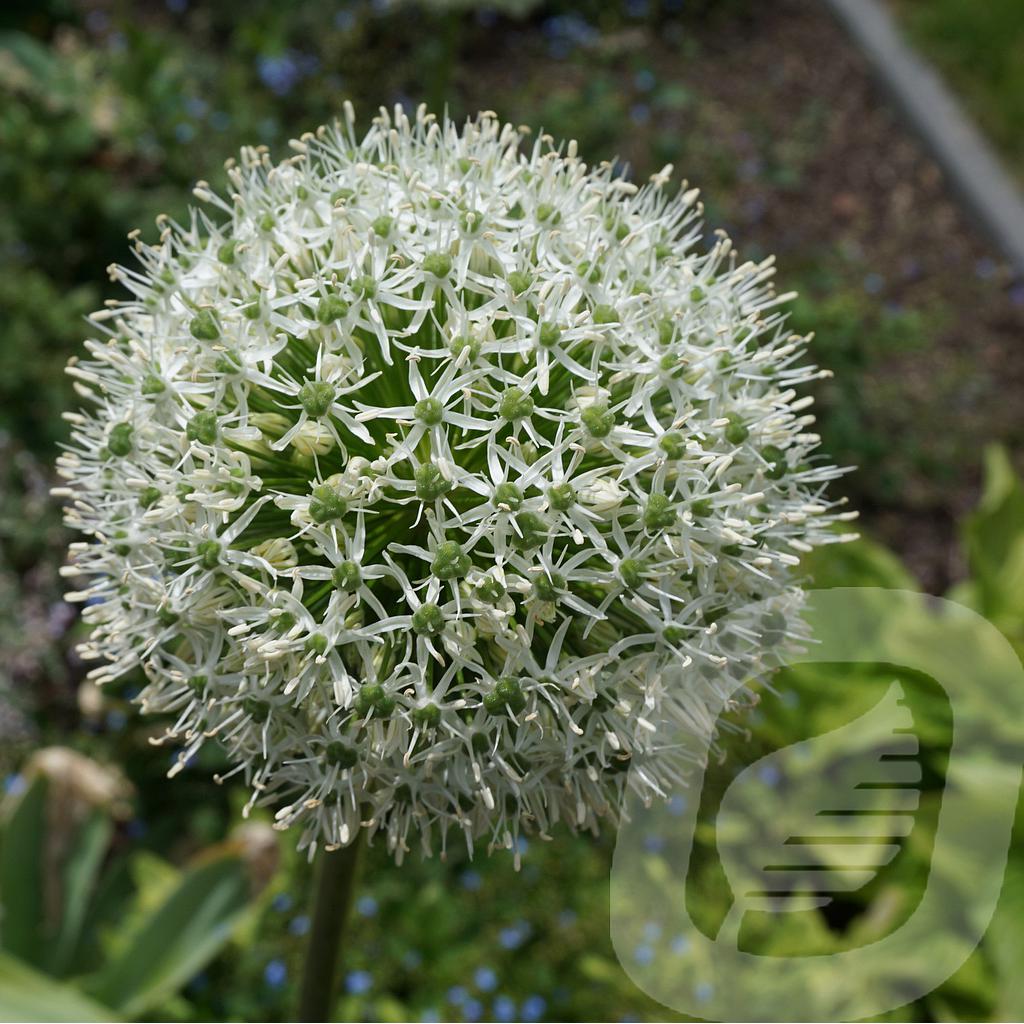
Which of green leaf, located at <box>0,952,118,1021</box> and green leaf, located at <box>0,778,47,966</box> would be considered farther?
green leaf, located at <box>0,778,47,966</box>

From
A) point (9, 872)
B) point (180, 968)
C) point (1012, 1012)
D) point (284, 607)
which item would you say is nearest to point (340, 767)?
point (284, 607)

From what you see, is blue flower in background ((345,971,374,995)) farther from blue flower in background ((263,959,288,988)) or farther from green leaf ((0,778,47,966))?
green leaf ((0,778,47,966))

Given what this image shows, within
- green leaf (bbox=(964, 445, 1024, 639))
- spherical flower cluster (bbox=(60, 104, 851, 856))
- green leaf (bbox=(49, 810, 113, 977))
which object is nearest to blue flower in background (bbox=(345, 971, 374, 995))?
green leaf (bbox=(49, 810, 113, 977))

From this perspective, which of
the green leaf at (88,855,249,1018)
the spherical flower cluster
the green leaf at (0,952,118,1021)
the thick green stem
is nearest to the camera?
the spherical flower cluster

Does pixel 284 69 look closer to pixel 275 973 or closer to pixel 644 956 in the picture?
pixel 275 973

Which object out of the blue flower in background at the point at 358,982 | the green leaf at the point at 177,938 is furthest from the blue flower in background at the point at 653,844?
the green leaf at the point at 177,938

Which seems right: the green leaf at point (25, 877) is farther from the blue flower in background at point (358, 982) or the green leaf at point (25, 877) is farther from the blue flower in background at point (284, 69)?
the blue flower in background at point (284, 69)
